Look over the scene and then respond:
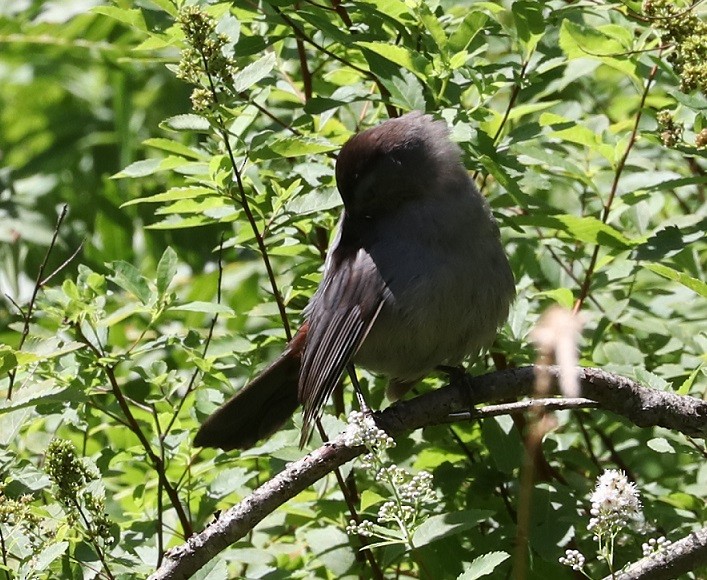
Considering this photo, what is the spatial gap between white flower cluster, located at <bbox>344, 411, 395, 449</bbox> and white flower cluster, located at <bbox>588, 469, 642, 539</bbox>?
48cm

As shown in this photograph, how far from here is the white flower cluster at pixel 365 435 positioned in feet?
8.20

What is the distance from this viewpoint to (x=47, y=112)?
25.1 ft

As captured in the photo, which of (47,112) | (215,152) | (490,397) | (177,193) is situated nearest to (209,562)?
(490,397)

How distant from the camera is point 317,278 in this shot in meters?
3.73

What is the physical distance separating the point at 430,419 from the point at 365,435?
2.55 feet

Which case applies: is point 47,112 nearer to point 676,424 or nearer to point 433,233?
point 433,233

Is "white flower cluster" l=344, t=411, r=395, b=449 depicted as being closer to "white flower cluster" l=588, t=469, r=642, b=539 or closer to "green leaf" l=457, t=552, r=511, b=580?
"green leaf" l=457, t=552, r=511, b=580

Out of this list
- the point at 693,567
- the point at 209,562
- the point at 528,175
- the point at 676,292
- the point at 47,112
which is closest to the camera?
the point at 693,567

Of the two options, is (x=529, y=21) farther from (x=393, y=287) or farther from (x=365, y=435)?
(x=365, y=435)

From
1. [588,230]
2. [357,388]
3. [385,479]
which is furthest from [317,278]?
[385,479]

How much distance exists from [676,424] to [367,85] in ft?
6.22

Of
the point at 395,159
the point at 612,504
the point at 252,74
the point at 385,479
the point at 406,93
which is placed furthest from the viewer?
the point at 395,159

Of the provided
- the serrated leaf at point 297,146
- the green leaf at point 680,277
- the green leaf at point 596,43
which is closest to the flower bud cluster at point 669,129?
the green leaf at point 596,43

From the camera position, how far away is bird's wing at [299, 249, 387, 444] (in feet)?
11.7
